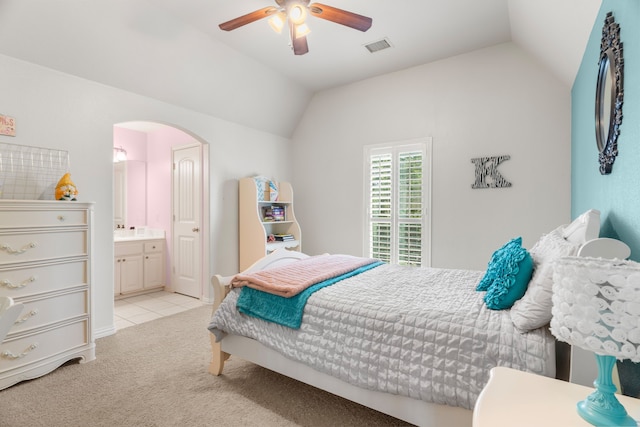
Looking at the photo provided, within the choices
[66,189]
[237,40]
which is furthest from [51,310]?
[237,40]

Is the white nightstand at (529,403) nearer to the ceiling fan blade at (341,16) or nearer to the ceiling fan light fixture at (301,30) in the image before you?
the ceiling fan blade at (341,16)

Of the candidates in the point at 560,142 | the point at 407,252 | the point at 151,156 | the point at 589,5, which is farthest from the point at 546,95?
the point at 151,156

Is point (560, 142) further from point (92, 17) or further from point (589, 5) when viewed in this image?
point (92, 17)

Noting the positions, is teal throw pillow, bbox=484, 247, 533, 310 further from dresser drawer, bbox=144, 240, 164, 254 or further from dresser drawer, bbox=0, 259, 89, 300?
dresser drawer, bbox=144, 240, 164, 254

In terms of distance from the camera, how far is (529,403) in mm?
909

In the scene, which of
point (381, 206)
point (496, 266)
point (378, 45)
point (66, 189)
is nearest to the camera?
point (496, 266)

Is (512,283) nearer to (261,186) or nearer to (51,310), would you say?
(51,310)

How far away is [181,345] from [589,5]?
3.89 m

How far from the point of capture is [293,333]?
6.26 ft

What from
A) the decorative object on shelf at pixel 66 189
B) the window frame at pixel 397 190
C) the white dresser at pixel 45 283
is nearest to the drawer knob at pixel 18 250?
the white dresser at pixel 45 283

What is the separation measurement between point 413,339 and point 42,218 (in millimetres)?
2689

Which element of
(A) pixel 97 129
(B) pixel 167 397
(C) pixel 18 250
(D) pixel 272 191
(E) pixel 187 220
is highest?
(A) pixel 97 129

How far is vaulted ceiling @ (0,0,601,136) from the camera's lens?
244 cm

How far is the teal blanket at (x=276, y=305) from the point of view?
75.3 inches
